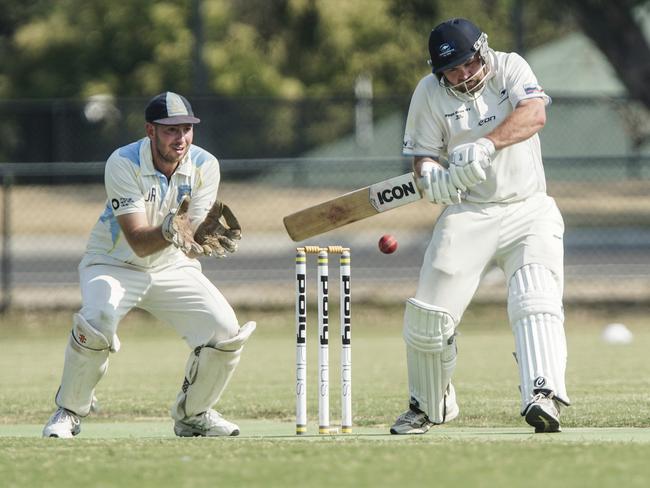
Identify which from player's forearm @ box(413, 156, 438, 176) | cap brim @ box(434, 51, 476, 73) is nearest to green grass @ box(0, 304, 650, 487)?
player's forearm @ box(413, 156, 438, 176)

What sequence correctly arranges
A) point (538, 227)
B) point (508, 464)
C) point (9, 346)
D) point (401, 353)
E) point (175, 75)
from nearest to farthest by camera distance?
point (508, 464) < point (538, 227) < point (401, 353) < point (9, 346) < point (175, 75)

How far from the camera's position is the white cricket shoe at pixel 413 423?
6.79m

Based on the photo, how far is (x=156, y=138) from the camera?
7.01 meters

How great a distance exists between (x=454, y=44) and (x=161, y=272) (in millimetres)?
1937

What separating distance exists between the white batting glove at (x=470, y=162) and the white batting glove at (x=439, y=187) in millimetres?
48

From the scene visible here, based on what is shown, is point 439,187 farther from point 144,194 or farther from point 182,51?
point 182,51

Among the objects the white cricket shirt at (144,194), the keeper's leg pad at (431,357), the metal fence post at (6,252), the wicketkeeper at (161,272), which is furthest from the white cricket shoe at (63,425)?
the metal fence post at (6,252)

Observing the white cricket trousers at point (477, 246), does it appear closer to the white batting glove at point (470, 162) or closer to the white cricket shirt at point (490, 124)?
the white cricket shirt at point (490, 124)

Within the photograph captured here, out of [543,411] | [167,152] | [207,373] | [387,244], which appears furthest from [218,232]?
[543,411]

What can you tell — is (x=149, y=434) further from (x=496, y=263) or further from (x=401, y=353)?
(x=401, y=353)

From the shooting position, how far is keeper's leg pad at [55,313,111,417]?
6828 mm

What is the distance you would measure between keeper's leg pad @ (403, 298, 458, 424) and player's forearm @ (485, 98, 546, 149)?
87 cm

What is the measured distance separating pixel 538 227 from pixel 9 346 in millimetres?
8178

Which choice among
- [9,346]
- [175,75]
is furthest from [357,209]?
[175,75]
